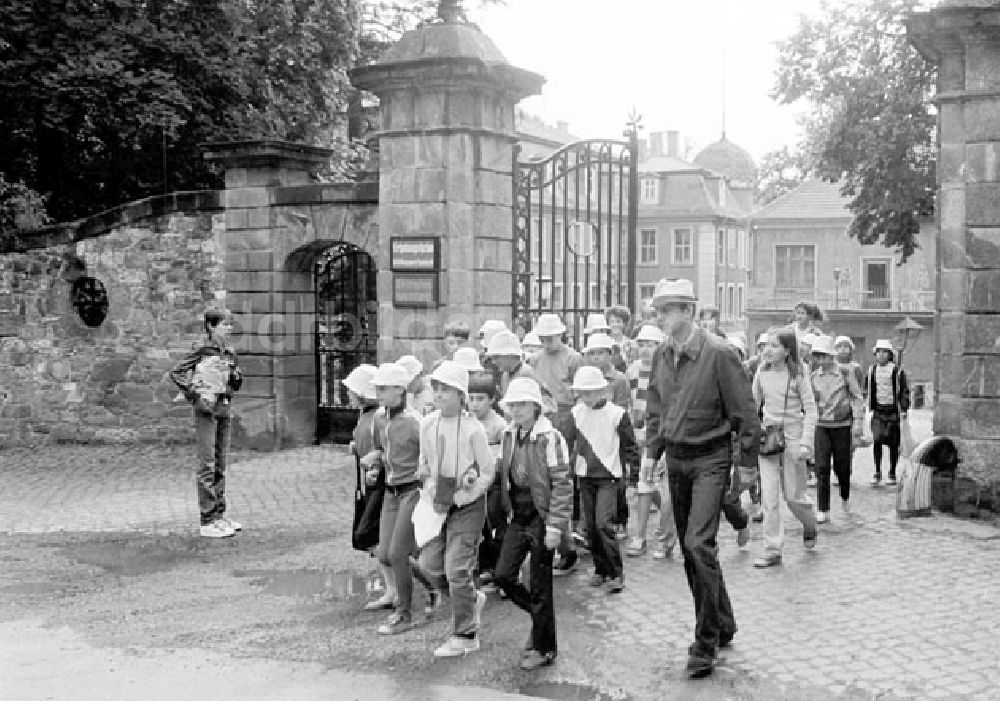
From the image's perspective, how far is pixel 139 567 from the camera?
30.1 ft

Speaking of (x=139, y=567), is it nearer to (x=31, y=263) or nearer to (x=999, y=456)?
(x=999, y=456)

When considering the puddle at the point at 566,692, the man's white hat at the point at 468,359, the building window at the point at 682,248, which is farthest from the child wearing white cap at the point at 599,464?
the building window at the point at 682,248

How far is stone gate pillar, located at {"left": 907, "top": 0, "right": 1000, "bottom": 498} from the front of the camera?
1022 cm

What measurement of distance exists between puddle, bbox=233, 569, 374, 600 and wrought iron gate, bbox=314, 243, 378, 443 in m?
5.57

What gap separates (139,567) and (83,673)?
→ 2.61 metres

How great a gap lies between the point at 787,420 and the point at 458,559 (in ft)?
10.3

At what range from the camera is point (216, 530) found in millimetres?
10164

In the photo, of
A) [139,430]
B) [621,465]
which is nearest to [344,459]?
[139,430]

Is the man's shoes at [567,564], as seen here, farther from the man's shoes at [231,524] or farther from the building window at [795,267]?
the building window at [795,267]

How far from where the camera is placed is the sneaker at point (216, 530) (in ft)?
33.2

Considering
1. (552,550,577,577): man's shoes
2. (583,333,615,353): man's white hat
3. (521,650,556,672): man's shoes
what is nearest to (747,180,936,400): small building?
(583,333,615,353): man's white hat

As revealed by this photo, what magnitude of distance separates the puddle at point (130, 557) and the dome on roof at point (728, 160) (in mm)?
69421

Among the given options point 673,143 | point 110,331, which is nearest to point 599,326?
point 110,331

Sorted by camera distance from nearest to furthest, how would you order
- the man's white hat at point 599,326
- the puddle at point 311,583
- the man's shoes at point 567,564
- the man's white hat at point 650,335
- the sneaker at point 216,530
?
the puddle at point 311,583 → the man's shoes at point 567,564 → the man's white hat at point 650,335 → the sneaker at point 216,530 → the man's white hat at point 599,326
